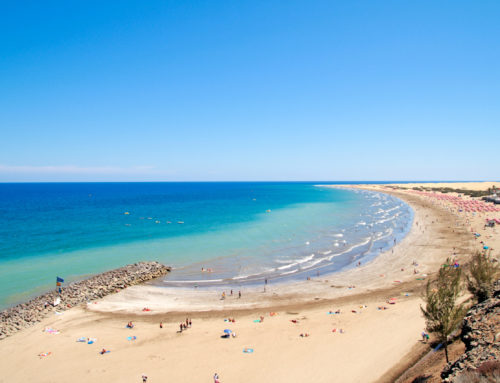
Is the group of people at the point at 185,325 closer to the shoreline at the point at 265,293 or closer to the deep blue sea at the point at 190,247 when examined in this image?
the shoreline at the point at 265,293

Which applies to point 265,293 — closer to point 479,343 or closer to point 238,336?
point 238,336

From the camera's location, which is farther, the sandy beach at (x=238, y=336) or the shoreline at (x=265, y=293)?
the shoreline at (x=265, y=293)

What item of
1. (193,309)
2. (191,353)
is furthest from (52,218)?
(191,353)

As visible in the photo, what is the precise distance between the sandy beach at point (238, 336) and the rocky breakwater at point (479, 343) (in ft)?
19.4

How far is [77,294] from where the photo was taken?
96.3 feet

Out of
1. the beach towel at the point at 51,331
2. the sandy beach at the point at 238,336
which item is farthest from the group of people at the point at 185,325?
the beach towel at the point at 51,331

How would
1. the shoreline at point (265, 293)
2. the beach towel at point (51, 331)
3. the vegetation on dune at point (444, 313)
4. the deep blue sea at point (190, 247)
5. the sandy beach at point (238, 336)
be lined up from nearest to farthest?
the vegetation on dune at point (444, 313) < the sandy beach at point (238, 336) < the beach towel at point (51, 331) < the shoreline at point (265, 293) < the deep blue sea at point (190, 247)

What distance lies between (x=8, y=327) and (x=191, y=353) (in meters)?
15.9

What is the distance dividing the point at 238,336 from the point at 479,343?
15.7 m

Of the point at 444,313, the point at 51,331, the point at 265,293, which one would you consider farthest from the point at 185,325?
the point at 444,313

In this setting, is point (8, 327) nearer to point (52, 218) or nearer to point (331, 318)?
point (331, 318)

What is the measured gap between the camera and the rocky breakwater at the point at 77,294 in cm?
2400

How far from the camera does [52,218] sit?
7881cm

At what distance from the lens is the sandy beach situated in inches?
697
